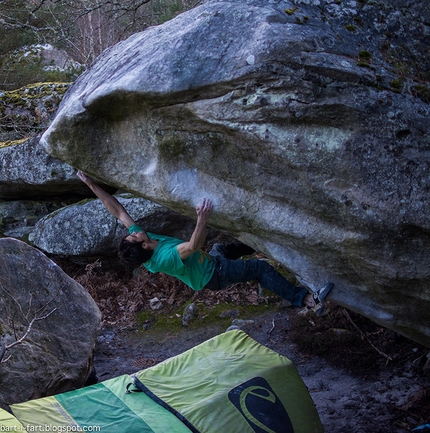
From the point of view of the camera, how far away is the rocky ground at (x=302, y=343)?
6641 mm

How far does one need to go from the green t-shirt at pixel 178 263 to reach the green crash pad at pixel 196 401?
1.02 meters

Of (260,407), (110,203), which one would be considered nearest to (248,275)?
(260,407)

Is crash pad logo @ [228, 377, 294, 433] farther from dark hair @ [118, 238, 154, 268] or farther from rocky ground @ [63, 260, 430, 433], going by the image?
dark hair @ [118, 238, 154, 268]

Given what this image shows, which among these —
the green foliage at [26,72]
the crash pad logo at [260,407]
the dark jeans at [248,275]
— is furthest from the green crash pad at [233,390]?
the green foliage at [26,72]

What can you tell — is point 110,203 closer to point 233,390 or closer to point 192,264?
point 192,264

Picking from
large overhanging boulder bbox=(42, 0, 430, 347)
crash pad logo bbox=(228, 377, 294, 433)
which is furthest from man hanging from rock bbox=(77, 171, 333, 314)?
crash pad logo bbox=(228, 377, 294, 433)

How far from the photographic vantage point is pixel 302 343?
8.26 m

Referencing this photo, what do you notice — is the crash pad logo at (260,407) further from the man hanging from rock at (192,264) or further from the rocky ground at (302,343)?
the rocky ground at (302,343)

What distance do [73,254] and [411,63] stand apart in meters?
8.16

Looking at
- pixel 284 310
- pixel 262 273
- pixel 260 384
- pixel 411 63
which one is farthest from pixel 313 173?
pixel 284 310

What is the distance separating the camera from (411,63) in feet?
16.0

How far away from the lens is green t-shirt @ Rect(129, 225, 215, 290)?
593 cm

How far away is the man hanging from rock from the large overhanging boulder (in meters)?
0.40

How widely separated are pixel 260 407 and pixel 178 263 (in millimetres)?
1768
